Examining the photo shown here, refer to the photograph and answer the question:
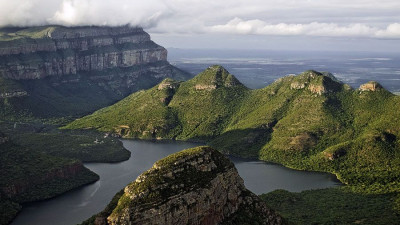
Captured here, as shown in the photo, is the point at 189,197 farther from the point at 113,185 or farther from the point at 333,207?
the point at 113,185

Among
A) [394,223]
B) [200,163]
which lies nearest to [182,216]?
[200,163]

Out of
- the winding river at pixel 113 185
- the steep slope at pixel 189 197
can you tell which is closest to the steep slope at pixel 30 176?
the winding river at pixel 113 185

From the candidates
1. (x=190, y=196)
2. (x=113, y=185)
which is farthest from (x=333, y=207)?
(x=113, y=185)

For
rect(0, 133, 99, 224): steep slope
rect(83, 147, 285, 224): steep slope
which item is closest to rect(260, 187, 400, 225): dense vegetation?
rect(83, 147, 285, 224): steep slope

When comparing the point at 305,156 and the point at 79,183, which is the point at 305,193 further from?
the point at 79,183

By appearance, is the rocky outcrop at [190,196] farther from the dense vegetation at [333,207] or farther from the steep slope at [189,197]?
the dense vegetation at [333,207]
